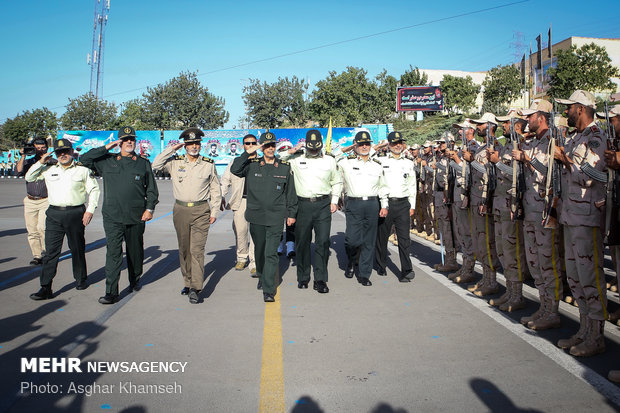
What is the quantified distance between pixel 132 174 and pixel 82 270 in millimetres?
1559

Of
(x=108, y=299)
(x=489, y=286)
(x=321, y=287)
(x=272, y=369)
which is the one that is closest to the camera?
(x=272, y=369)

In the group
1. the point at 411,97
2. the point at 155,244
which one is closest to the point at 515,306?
the point at 155,244

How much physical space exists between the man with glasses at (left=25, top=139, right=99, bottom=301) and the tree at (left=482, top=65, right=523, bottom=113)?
5542 centimetres

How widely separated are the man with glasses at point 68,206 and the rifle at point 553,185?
544 centimetres

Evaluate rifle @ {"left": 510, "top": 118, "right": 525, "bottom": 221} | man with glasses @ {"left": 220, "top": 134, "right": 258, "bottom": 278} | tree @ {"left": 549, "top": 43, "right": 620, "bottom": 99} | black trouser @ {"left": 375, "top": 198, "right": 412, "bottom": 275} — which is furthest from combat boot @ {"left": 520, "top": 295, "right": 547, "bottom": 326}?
tree @ {"left": 549, "top": 43, "right": 620, "bottom": 99}

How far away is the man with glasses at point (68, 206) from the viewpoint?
6.88m

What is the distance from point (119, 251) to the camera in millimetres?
6637

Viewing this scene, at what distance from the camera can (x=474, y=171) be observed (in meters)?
7.11

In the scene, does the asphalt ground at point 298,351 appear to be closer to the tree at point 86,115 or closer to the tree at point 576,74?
the tree at point 576,74

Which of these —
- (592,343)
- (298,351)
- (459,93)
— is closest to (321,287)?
(298,351)

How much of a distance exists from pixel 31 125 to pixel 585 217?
2961 inches

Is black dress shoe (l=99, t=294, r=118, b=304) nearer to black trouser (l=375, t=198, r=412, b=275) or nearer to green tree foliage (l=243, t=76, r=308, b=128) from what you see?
black trouser (l=375, t=198, r=412, b=275)

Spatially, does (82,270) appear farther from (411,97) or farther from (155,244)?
(411,97)

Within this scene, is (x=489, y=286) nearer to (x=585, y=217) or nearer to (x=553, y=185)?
(x=553, y=185)
